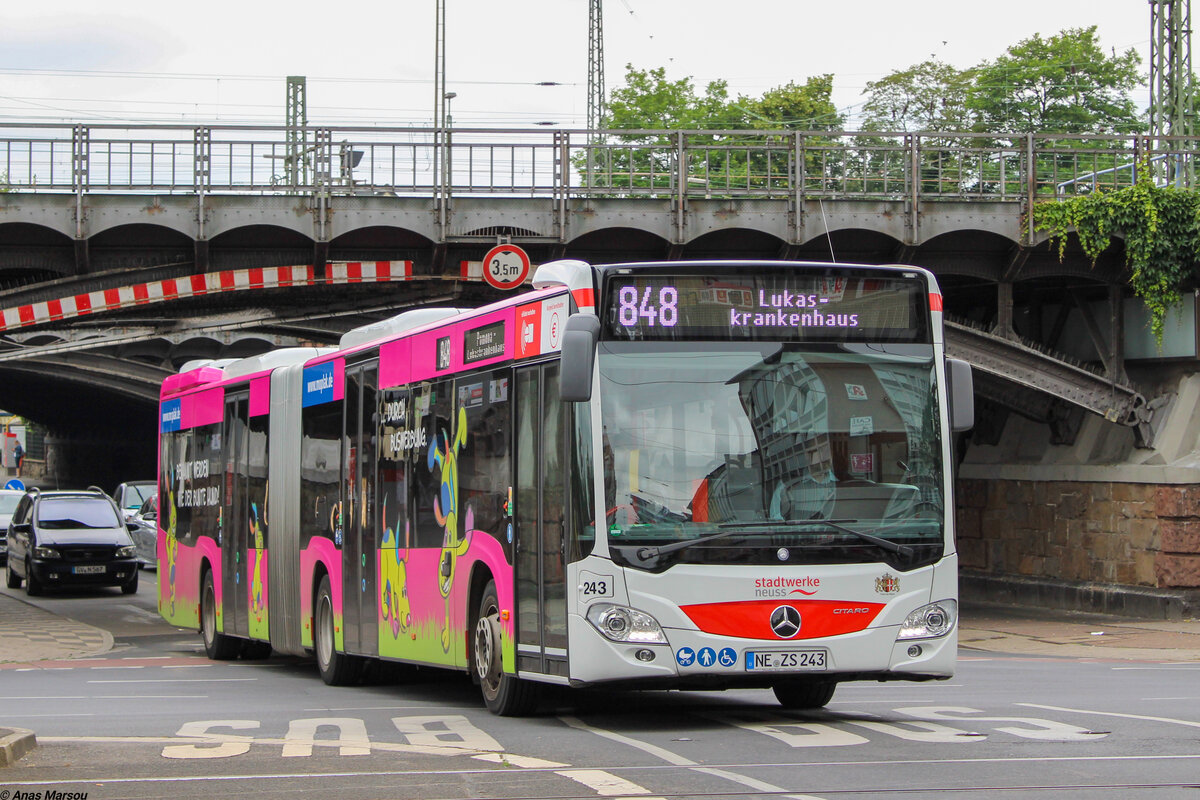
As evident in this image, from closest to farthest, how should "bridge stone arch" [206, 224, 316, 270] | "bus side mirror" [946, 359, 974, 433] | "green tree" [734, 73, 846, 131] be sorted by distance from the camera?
"bus side mirror" [946, 359, 974, 433], "bridge stone arch" [206, 224, 316, 270], "green tree" [734, 73, 846, 131]

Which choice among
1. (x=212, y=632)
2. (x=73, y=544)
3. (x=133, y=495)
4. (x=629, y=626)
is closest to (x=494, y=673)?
(x=629, y=626)

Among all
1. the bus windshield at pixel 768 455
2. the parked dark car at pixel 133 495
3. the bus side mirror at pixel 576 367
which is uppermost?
the bus side mirror at pixel 576 367

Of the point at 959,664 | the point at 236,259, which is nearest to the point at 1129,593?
the point at 959,664

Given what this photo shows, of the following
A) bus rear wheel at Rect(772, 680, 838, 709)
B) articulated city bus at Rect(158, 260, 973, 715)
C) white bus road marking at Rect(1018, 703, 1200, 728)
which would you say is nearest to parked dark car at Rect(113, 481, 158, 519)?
articulated city bus at Rect(158, 260, 973, 715)

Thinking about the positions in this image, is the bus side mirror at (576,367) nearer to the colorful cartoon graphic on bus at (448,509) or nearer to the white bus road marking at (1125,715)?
the colorful cartoon graphic on bus at (448,509)

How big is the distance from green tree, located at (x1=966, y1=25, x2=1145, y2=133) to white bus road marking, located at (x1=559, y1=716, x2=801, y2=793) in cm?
5227

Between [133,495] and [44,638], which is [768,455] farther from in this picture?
[133,495]

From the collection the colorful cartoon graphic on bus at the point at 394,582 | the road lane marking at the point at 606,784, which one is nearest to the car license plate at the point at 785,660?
the road lane marking at the point at 606,784

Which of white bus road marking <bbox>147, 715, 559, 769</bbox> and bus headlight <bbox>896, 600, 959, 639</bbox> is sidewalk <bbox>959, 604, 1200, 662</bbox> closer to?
bus headlight <bbox>896, 600, 959, 639</bbox>

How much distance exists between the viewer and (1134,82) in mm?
59688

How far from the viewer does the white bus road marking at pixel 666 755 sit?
24.6 ft

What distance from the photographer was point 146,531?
112 feet

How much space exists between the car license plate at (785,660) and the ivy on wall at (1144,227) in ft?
54.7

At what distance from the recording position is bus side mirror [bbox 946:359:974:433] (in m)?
10.1
